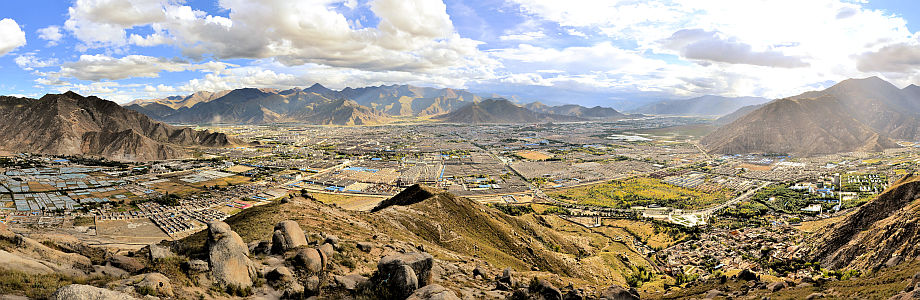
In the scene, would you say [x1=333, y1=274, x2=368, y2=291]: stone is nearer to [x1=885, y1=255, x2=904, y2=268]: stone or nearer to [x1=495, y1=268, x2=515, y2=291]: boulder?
[x1=495, y1=268, x2=515, y2=291]: boulder

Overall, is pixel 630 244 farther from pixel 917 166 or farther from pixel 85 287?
pixel 917 166

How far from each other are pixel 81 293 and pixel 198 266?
→ 709 cm

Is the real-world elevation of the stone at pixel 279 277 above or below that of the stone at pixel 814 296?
above

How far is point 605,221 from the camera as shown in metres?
81.2

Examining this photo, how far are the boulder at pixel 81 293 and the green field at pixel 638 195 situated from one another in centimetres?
9876

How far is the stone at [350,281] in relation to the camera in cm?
2059

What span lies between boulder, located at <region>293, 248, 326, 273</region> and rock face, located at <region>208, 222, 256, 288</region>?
2531 millimetres

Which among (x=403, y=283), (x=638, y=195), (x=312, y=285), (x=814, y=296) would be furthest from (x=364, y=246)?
(x=638, y=195)

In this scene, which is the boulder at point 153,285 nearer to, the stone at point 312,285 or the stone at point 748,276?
the stone at point 312,285

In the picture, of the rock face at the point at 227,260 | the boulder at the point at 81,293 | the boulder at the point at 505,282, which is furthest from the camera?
the boulder at the point at 505,282

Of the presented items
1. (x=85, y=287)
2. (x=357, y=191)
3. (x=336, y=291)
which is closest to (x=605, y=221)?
(x=357, y=191)

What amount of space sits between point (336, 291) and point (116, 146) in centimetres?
19146

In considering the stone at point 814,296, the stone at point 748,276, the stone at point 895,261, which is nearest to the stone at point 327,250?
the stone at point 814,296

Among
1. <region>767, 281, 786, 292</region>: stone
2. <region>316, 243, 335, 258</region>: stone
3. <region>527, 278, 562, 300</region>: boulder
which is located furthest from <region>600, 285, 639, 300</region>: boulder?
<region>316, 243, 335, 258</region>: stone
